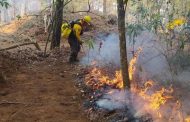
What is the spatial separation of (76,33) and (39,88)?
8.53 ft

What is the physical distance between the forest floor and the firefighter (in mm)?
420

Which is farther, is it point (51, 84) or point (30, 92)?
point (51, 84)

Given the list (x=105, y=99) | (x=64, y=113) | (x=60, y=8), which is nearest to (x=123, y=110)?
(x=105, y=99)

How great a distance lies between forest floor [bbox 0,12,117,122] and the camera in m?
7.69

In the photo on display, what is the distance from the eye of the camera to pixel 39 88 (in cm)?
924

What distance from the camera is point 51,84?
9617 mm

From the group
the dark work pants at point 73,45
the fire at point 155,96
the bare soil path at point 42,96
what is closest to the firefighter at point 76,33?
the dark work pants at point 73,45

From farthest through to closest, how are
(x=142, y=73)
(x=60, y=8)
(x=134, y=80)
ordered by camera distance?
(x=60, y=8), (x=142, y=73), (x=134, y=80)

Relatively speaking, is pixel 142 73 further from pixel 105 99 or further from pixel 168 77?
pixel 105 99

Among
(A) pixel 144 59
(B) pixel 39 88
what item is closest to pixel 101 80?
(B) pixel 39 88

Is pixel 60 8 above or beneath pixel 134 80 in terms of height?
above

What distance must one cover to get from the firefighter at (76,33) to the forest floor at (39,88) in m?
0.42

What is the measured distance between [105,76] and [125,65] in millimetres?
2309

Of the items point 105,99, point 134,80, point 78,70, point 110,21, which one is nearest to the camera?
point 105,99
